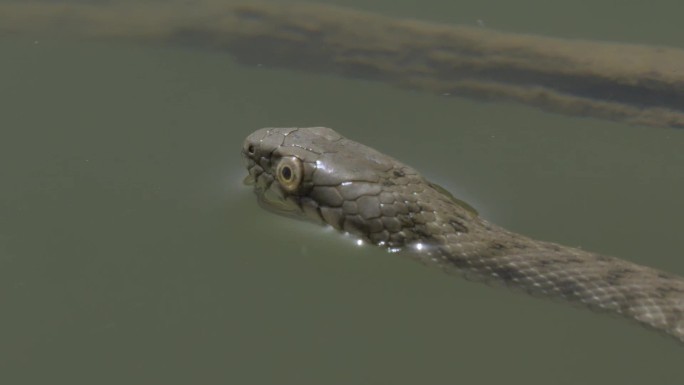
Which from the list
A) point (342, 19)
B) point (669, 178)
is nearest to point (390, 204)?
point (669, 178)

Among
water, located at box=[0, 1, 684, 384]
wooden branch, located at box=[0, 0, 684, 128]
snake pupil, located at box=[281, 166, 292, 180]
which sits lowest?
water, located at box=[0, 1, 684, 384]

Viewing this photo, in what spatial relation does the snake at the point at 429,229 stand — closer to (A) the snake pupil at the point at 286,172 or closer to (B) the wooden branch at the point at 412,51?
(A) the snake pupil at the point at 286,172

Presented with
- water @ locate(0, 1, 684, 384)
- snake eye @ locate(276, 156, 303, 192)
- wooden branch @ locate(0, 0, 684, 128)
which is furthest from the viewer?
wooden branch @ locate(0, 0, 684, 128)

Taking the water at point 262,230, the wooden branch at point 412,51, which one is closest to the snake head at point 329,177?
the water at point 262,230

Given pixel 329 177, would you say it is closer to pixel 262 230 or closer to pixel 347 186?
pixel 347 186

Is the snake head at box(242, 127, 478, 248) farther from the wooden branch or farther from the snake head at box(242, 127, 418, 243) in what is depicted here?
the wooden branch

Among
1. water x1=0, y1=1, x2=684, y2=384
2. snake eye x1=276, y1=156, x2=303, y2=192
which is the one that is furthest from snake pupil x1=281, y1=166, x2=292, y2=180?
water x1=0, y1=1, x2=684, y2=384

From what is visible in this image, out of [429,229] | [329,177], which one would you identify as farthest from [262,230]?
[429,229]
